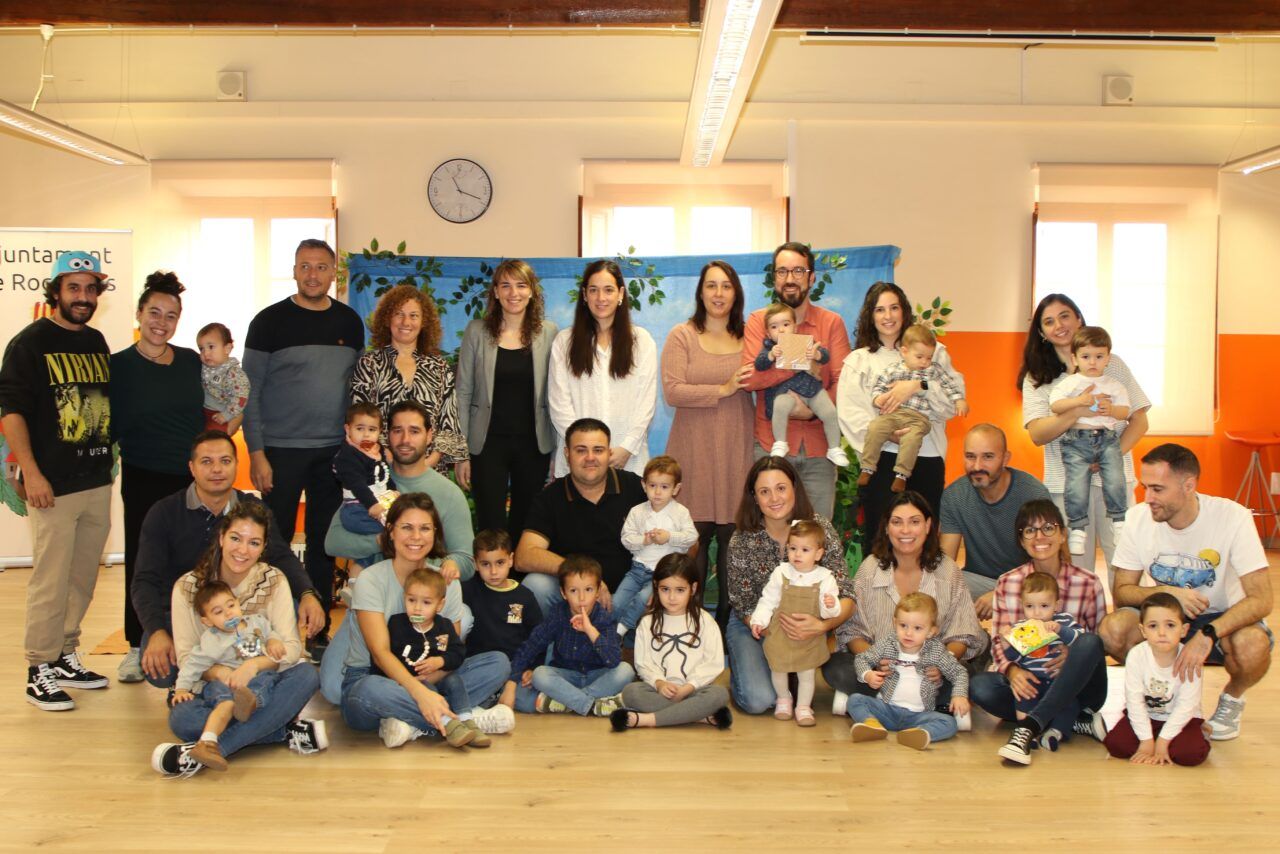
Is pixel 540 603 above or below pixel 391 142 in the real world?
below

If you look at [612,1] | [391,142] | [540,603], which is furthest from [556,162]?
[540,603]

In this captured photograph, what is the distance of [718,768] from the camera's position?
3.51 metres

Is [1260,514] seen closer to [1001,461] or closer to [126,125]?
[1001,461]

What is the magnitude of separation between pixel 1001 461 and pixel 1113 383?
66 cm

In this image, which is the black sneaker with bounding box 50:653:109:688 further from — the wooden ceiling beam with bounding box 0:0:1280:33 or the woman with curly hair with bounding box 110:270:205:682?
the wooden ceiling beam with bounding box 0:0:1280:33

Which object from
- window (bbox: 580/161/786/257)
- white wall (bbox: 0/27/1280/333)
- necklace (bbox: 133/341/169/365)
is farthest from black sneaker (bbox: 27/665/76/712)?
window (bbox: 580/161/786/257)

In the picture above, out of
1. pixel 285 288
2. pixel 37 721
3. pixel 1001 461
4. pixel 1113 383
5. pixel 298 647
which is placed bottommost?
pixel 37 721

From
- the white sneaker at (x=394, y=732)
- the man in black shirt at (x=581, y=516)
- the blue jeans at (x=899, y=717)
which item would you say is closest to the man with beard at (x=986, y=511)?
the blue jeans at (x=899, y=717)

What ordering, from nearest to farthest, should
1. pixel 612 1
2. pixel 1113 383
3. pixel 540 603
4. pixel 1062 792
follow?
pixel 1062 792
pixel 540 603
pixel 1113 383
pixel 612 1

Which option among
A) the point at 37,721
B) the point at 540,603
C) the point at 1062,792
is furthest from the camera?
the point at 540,603

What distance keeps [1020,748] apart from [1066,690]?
1.03 feet

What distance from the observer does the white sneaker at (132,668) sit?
4.54 metres

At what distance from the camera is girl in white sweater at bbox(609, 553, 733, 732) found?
3.96 m

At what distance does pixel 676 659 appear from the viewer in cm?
410
